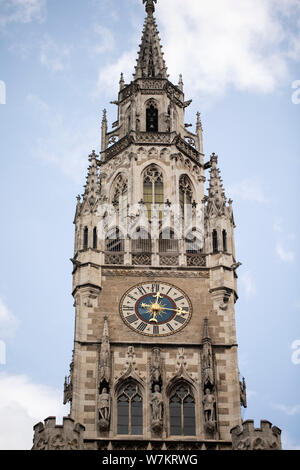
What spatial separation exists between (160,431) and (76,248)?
32.1 ft

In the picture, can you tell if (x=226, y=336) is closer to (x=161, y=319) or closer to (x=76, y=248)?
(x=161, y=319)

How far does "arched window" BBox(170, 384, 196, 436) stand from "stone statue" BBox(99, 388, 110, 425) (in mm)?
2440

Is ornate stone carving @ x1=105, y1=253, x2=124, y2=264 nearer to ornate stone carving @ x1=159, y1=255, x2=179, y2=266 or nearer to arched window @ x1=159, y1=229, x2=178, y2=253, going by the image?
ornate stone carving @ x1=159, y1=255, x2=179, y2=266

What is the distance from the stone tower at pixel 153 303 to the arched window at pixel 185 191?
0.07 metres

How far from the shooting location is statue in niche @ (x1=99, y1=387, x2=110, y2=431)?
38.4 meters

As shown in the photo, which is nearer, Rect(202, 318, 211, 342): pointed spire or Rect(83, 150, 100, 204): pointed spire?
Rect(202, 318, 211, 342): pointed spire

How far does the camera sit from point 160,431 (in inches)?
1517

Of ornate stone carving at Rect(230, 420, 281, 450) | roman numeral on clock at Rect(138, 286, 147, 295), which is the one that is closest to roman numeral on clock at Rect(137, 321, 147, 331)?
roman numeral on clock at Rect(138, 286, 147, 295)

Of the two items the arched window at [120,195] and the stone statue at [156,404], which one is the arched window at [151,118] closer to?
the arched window at [120,195]

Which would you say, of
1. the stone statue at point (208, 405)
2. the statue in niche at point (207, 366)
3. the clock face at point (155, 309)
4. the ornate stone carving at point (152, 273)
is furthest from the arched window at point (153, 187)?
the stone statue at point (208, 405)

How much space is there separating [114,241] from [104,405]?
31.6 ft

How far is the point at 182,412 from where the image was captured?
39500 mm

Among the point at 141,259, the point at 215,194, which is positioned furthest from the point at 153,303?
the point at 215,194
